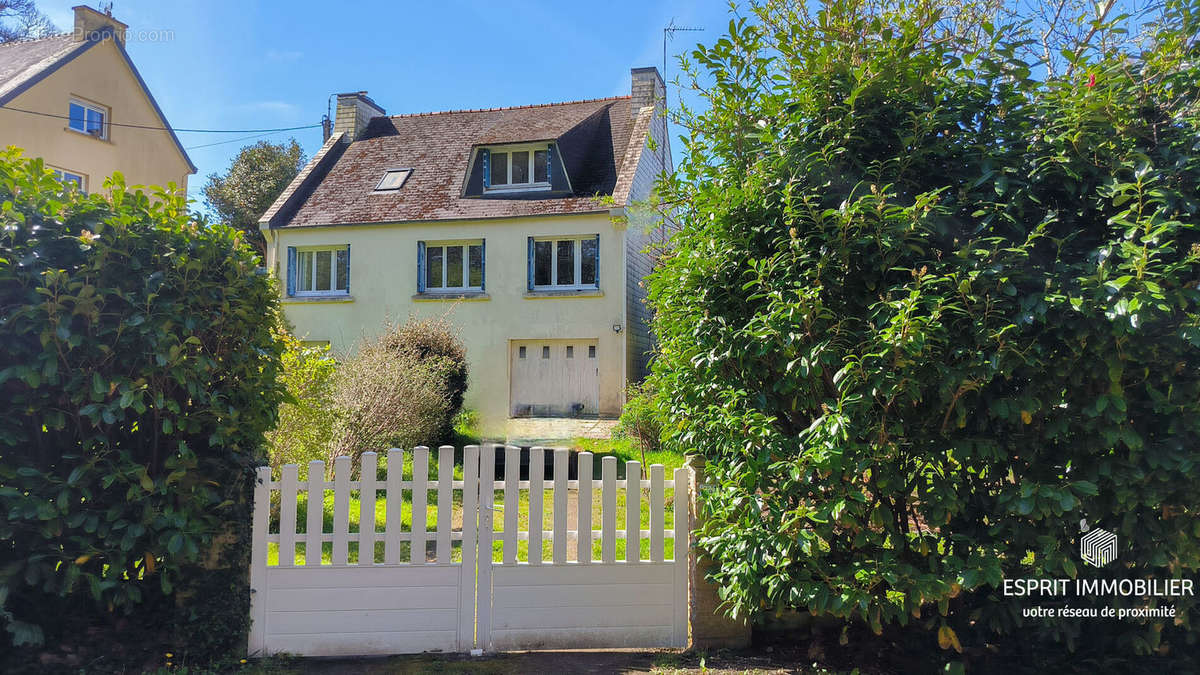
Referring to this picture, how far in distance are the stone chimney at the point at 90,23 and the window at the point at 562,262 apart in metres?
13.5

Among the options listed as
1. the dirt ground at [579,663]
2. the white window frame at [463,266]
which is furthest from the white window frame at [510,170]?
the dirt ground at [579,663]

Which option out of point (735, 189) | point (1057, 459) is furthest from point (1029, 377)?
point (735, 189)

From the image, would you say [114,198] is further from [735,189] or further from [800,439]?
[800,439]

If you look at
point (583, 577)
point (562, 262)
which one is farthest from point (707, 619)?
point (562, 262)

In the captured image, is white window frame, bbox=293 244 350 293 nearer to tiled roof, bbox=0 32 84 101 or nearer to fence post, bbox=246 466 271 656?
tiled roof, bbox=0 32 84 101

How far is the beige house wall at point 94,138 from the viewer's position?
695 inches

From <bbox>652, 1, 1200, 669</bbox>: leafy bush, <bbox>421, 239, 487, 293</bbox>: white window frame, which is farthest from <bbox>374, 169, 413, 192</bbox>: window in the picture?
<bbox>652, 1, 1200, 669</bbox>: leafy bush

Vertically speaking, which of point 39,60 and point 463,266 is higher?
point 39,60

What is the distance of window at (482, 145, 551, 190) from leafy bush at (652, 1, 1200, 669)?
13909 mm

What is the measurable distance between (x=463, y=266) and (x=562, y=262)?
242 centimetres

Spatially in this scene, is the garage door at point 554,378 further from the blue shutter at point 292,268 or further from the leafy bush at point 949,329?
the leafy bush at point 949,329

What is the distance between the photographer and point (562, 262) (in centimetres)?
1712

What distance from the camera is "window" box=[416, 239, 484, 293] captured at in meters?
17.5

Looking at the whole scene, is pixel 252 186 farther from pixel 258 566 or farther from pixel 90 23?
pixel 258 566
